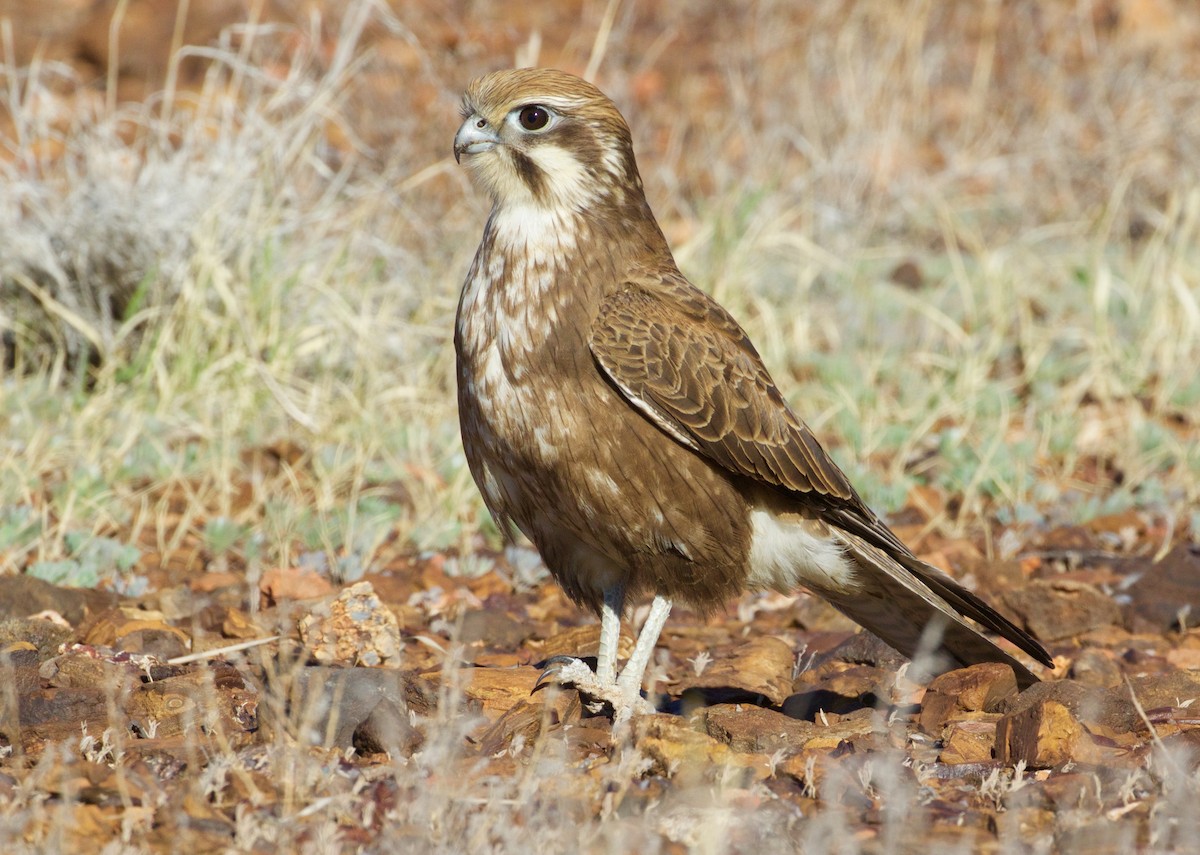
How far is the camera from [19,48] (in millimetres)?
11602

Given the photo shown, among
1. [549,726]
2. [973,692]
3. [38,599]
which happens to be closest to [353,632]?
[549,726]

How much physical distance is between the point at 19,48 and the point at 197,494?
7.63 meters

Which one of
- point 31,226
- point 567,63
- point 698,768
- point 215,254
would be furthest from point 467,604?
point 567,63

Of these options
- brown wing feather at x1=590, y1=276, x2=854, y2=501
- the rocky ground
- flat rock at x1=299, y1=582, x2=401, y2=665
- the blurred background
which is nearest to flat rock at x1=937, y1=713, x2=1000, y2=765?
the rocky ground

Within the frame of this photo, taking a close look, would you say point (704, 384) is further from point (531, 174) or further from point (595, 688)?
point (595, 688)

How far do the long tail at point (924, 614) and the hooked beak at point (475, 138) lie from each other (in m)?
1.39

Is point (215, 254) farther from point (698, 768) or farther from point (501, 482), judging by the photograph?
point (698, 768)

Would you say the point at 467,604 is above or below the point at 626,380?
below

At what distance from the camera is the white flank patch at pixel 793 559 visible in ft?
13.0

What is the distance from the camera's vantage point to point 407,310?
700 cm

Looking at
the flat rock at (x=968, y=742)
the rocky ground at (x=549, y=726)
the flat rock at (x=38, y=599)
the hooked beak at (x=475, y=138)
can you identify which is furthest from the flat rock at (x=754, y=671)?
the flat rock at (x=38, y=599)

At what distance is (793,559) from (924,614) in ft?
1.20

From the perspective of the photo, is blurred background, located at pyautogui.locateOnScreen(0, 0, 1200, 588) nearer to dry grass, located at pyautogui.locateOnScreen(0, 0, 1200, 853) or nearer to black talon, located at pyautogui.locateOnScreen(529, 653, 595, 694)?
dry grass, located at pyautogui.locateOnScreen(0, 0, 1200, 853)

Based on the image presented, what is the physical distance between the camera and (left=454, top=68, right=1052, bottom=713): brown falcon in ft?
12.0
